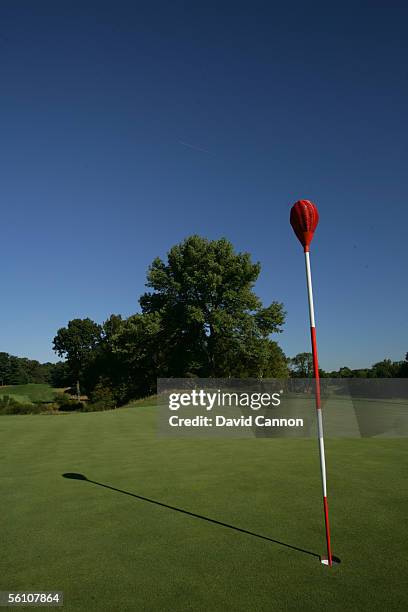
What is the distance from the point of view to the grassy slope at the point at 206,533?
3938mm

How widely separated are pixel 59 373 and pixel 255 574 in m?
110

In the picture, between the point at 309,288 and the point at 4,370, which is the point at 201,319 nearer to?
the point at 309,288

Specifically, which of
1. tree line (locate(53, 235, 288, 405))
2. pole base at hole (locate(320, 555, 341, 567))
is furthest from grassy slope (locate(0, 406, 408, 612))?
tree line (locate(53, 235, 288, 405))

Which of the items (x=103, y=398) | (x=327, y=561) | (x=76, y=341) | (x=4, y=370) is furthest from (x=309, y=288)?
(x=4, y=370)

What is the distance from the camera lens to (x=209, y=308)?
145ft

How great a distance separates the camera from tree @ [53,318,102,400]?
3457 inches

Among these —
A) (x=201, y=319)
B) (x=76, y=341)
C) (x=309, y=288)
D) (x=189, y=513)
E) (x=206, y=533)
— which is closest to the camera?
(x=309, y=288)

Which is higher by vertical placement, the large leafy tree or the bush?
the large leafy tree

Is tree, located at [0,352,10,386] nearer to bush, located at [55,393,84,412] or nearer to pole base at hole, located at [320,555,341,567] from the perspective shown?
bush, located at [55,393,84,412]

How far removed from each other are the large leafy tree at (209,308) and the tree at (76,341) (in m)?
46.0

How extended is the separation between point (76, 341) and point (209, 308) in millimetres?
52545

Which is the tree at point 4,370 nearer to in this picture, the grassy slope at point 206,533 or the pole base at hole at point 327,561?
the grassy slope at point 206,533

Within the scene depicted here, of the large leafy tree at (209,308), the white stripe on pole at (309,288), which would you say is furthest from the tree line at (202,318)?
the white stripe on pole at (309,288)

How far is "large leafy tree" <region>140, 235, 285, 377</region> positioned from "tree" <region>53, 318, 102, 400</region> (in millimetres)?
46034
